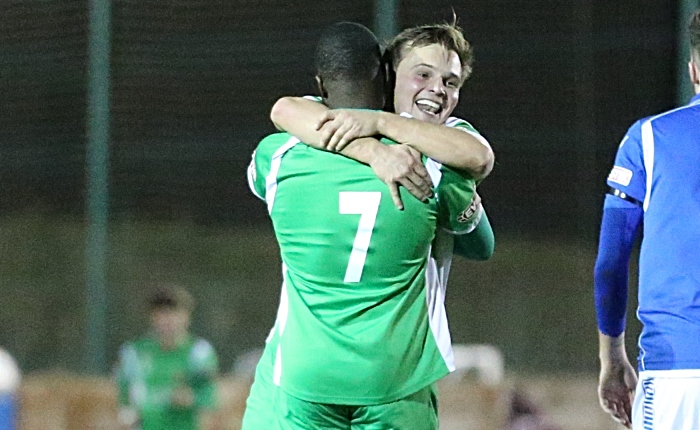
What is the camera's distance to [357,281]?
7.93 feet

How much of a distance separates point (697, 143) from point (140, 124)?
414 centimetres

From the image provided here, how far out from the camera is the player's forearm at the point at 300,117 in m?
2.49

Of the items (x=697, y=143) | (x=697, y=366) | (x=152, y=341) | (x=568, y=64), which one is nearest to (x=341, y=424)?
(x=697, y=366)

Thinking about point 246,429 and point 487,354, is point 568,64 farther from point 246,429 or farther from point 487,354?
point 246,429

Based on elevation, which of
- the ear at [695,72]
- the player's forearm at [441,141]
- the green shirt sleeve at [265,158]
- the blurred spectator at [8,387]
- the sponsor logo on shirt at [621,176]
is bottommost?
the blurred spectator at [8,387]

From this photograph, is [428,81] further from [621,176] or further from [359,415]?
[359,415]

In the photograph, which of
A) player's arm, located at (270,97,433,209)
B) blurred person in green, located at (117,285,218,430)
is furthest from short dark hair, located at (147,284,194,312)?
player's arm, located at (270,97,433,209)

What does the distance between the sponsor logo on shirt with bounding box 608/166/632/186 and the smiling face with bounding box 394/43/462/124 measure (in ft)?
1.36

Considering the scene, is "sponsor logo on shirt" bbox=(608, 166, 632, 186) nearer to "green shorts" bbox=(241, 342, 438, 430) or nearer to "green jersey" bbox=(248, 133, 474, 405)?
"green jersey" bbox=(248, 133, 474, 405)

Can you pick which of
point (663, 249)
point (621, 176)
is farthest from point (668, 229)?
point (621, 176)

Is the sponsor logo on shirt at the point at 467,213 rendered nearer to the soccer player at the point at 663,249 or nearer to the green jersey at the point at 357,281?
the green jersey at the point at 357,281

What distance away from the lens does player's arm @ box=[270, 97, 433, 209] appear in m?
2.39

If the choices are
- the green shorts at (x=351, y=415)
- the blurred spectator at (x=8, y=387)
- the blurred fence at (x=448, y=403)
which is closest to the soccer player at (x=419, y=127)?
the green shorts at (x=351, y=415)

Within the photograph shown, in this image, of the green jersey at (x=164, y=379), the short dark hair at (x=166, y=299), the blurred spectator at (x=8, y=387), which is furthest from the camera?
the short dark hair at (x=166, y=299)
